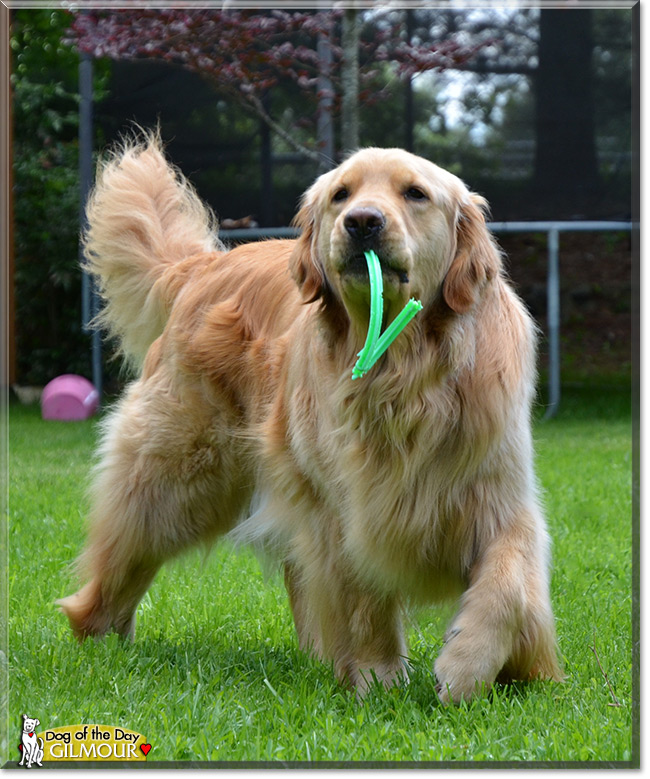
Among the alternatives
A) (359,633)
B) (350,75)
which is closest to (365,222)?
(359,633)

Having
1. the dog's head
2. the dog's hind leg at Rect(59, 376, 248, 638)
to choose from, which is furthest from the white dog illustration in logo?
the dog's head

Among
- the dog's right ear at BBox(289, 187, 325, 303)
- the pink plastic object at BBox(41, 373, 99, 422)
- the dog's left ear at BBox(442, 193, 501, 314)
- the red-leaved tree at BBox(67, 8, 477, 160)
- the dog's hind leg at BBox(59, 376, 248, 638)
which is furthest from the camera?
the pink plastic object at BBox(41, 373, 99, 422)

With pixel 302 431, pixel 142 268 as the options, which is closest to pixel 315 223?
pixel 302 431

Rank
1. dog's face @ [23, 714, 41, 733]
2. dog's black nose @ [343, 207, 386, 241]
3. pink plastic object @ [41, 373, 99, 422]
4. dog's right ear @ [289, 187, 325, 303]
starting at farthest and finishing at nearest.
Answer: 1. pink plastic object @ [41, 373, 99, 422]
2. dog's right ear @ [289, 187, 325, 303]
3. dog's black nose @ [343, 207, 386, 241]
4. dog's face @ [23, 714, 41, 733]

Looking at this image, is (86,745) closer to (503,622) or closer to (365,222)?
(503,622)

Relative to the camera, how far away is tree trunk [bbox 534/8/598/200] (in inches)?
456

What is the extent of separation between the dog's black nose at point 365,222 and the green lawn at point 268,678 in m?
1.47

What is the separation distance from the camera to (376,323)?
3125 mm

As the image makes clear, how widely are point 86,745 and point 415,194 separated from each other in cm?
197

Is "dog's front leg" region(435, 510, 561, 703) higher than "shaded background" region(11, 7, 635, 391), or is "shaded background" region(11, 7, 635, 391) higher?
"shaded background" region(11, 7, 635, 391)

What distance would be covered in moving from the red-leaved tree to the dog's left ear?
6.00 meters

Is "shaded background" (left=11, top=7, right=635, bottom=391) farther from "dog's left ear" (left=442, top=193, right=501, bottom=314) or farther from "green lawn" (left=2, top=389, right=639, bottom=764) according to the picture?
"dog's left ear" (left=442, top=193, right=501, bottom=314)

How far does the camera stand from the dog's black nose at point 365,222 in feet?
9.93

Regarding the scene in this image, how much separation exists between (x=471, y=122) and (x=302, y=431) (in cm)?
926
